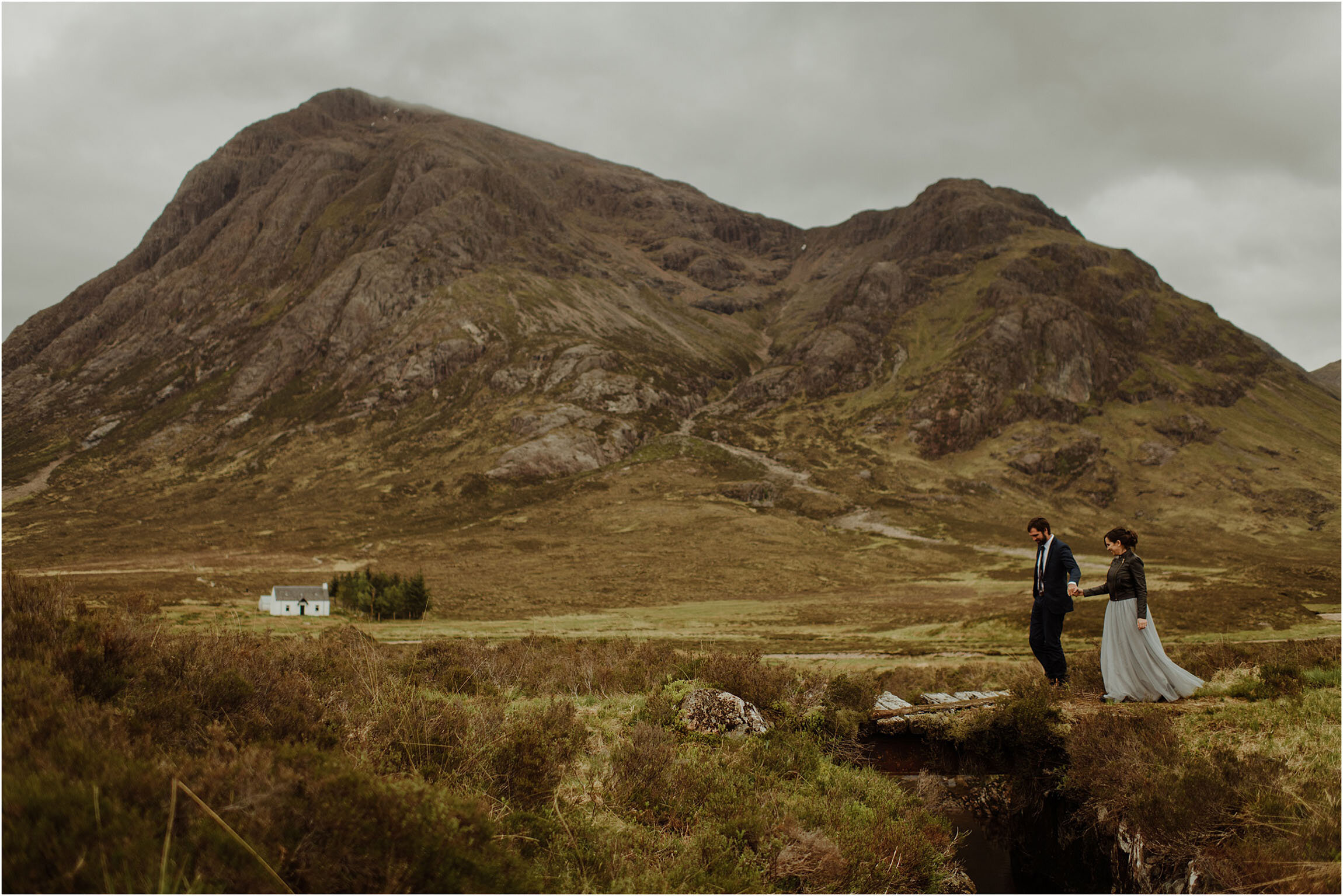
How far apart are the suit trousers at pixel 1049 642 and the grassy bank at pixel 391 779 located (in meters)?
3.56

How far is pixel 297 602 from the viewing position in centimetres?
5450

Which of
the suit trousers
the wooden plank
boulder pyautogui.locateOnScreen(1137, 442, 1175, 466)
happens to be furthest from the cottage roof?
boulder pyautogui.locateOnScreen(1137, 442, 1175, 466)

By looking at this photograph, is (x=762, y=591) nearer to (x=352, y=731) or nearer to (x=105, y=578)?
(x=105, y=578)

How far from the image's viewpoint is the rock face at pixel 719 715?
34.5ft

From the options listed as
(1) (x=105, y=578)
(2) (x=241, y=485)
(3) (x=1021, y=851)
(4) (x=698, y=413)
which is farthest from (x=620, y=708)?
(4) (x=698, y=413)

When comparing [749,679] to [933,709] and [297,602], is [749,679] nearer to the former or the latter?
[933,709]

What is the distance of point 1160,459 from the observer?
546 ft

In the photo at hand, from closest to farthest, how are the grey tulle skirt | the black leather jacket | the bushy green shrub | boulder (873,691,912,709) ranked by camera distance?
the grey tulle skirt → the black leather jacket → the bushy green shrub → boulder (873,691,912,709)

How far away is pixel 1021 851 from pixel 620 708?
22.8 ft

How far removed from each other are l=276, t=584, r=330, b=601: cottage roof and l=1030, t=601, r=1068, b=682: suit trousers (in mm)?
57960

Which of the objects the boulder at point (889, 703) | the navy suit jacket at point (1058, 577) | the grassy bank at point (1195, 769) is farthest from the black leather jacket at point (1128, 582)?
the boulder at point (889, 703)

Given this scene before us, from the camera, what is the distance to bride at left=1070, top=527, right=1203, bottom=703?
35.1 ft

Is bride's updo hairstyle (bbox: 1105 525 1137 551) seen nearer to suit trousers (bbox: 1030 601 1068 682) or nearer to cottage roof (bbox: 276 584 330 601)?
suit trousers (bbox: 1030 601 1068 682)

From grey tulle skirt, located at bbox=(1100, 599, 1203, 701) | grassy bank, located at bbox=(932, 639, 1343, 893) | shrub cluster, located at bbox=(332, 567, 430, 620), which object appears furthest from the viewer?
shrub cluster, located at bbox=(332, 567, 430, 620)
